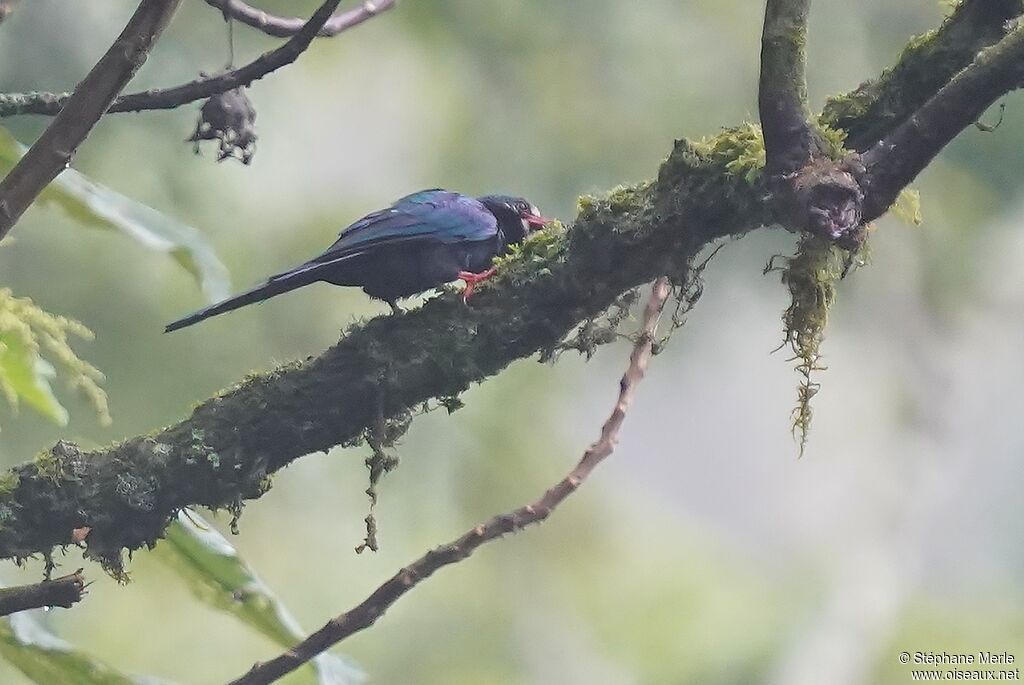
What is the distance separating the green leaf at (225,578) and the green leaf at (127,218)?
17.8 inches

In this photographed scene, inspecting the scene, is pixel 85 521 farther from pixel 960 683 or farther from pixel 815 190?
pixel 960 683

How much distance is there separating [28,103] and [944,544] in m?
5.21

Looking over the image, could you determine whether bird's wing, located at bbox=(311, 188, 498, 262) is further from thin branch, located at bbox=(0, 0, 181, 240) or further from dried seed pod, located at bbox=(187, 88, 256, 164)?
thin branch, located at bbox=(0, 0, 181, 240)

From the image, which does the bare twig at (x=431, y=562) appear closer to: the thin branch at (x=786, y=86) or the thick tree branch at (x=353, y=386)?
the thick tree branch at (x=353, y=386)

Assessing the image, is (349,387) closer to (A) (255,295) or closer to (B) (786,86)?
(A) (255,295)

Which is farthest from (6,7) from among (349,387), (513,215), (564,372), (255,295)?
(564,372)

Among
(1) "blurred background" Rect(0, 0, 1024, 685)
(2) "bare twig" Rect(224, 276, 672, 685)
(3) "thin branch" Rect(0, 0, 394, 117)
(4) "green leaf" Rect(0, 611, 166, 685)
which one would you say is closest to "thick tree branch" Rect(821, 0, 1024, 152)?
(2) "bare twig" Rect(224, 276, 672, 685)

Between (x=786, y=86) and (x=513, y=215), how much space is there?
5.35 ft

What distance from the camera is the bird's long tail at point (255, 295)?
2361 mm

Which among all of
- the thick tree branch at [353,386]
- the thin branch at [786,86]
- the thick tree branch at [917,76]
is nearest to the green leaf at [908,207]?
the thick tree branch at [917,76]

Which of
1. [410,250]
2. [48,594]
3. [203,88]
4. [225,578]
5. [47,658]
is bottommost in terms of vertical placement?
[48,594]

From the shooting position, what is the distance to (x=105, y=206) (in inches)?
82.7

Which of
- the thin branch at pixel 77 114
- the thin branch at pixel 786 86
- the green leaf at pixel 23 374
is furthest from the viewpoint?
the green leaf at pixel 23 374

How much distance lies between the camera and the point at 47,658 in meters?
1.85
